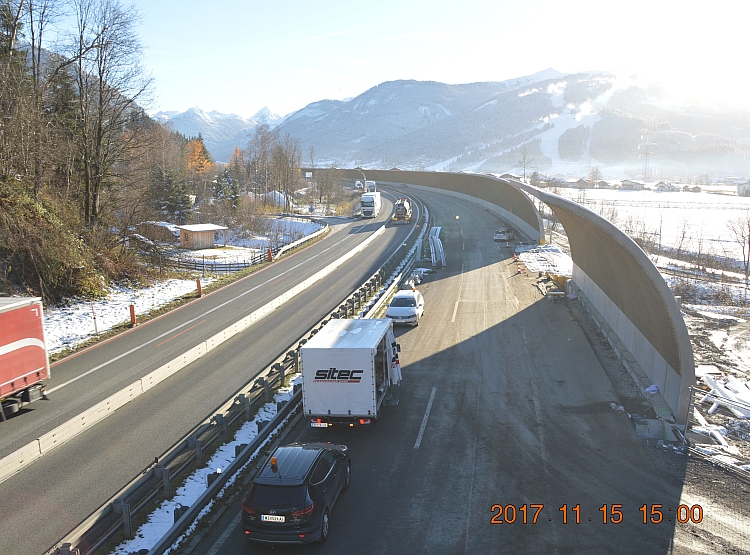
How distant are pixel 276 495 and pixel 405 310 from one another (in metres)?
17.2

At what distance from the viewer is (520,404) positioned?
55.6 ft

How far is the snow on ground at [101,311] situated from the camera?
83.0 feet

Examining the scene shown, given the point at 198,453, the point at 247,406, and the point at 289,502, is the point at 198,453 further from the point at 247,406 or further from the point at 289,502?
the point at 289,502

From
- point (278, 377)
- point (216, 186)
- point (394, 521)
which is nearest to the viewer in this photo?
point (394, 521)

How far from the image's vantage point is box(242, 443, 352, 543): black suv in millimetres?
9594

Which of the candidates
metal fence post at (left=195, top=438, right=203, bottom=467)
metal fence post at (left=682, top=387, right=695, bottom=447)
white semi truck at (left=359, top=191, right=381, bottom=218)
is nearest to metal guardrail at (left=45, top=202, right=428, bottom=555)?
metal fence post at (left=195, top=438, right=203, bottom=467)

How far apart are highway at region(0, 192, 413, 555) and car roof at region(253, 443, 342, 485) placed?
14.0ft

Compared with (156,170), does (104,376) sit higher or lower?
lower

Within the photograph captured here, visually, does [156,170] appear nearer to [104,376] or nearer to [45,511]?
[104,376]

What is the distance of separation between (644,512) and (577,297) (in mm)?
21485

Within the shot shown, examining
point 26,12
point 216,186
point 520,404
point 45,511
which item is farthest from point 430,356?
point 216,186

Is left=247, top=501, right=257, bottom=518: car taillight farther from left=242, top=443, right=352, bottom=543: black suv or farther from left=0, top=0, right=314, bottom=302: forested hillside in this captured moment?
left=0, top=0, right=314, bottom=302: forested hillside

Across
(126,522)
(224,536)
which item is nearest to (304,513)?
(224,536)

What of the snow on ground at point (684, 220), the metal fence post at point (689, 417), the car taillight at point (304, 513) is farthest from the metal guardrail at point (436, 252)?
the car taillight at point (304, 513)
